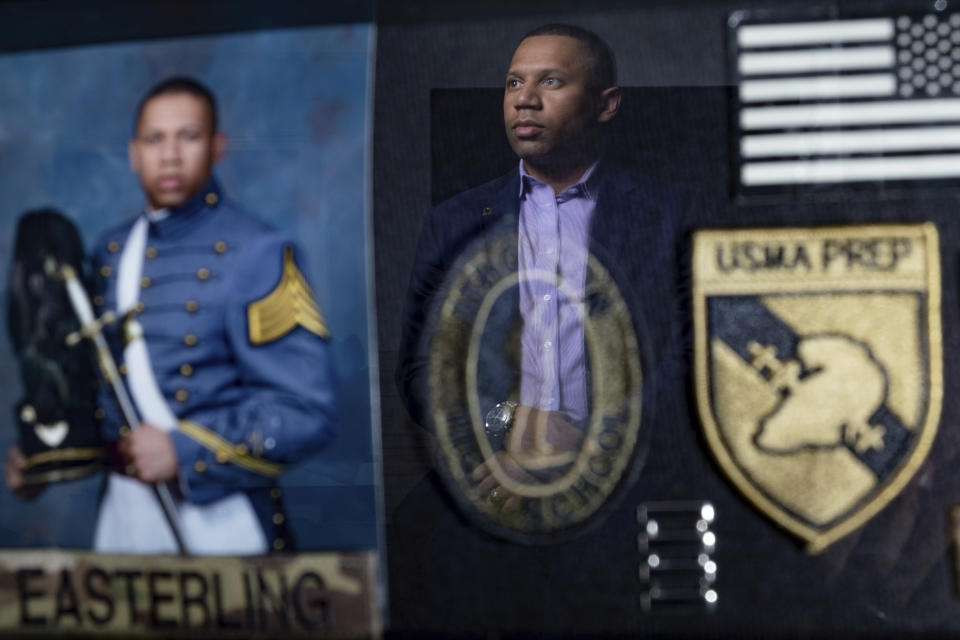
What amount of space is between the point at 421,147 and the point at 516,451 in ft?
2.02

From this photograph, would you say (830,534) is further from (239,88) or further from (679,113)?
(239,88)

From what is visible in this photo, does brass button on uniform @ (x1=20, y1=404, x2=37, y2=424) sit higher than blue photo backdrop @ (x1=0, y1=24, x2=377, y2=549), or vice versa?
blue photo backdrop @ (x1=0, y1=24, x2=377, y2=549)

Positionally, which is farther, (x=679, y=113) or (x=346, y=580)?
(x=346, y=580)

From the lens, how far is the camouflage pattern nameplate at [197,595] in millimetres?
1828

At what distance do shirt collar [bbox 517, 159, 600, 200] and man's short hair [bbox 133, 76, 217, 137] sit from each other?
641mm

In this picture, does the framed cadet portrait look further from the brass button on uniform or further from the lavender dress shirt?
the lavender dress shirt

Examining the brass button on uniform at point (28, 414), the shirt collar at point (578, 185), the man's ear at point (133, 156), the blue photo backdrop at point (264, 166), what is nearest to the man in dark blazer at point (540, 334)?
the shirt collar at point (578, 185)

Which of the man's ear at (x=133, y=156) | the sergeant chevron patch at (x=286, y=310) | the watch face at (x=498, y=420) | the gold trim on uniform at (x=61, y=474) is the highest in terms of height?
the man's ear at (x=133, y=156)

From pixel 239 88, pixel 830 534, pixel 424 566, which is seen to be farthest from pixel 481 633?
pixel 239 88

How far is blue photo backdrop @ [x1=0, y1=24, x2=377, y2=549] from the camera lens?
5.88 ft

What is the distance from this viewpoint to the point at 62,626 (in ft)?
6.25

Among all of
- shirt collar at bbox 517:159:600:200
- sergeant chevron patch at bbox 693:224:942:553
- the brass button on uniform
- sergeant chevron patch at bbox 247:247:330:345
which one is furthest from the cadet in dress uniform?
sergeant chevron patch at bbox 693:224:942:553

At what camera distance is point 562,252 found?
1.72 meters

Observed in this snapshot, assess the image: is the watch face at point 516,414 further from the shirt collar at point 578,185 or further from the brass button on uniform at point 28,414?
the brass button on uniform at point 28,414
